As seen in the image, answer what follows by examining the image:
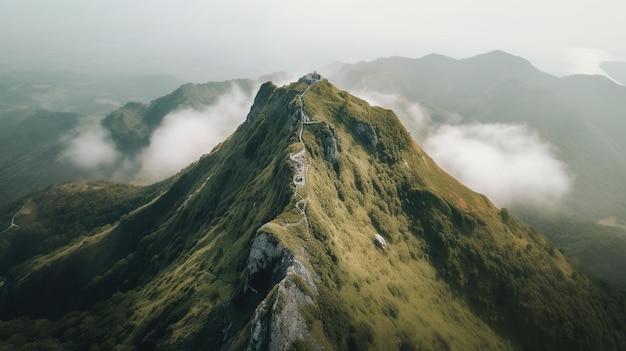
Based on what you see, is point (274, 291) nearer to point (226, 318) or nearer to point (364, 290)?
point (226, 318)

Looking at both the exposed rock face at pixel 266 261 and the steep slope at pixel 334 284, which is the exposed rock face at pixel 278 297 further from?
the steep slope at pixel 334 284

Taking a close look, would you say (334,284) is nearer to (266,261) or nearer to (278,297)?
(266,261)

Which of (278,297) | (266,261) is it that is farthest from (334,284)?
(278,297)

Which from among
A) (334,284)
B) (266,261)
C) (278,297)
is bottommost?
(278,297)

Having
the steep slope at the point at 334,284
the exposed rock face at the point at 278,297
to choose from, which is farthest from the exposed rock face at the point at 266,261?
→ the steep slope at the point at 334,284

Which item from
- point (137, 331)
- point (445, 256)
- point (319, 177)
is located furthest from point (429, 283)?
point (137, 331)

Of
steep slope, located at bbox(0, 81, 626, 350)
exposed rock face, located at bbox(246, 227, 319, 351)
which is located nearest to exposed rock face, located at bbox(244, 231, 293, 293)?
exposed rock face, located at bbox(246, 227, 319, 351)

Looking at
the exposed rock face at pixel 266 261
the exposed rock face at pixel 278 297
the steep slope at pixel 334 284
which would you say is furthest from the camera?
the exposed rock face at pixel 266 261

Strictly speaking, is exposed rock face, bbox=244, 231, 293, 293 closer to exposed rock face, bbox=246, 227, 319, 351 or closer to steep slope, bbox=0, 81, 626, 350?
exposed rock face, bbox=246, 227, 319, 351

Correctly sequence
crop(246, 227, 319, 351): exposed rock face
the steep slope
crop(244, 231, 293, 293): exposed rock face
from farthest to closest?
crop(244, 231, 293, 293): exposed rock face, the steep slope, crop(246, 227, 319, 351): exposed rock face
